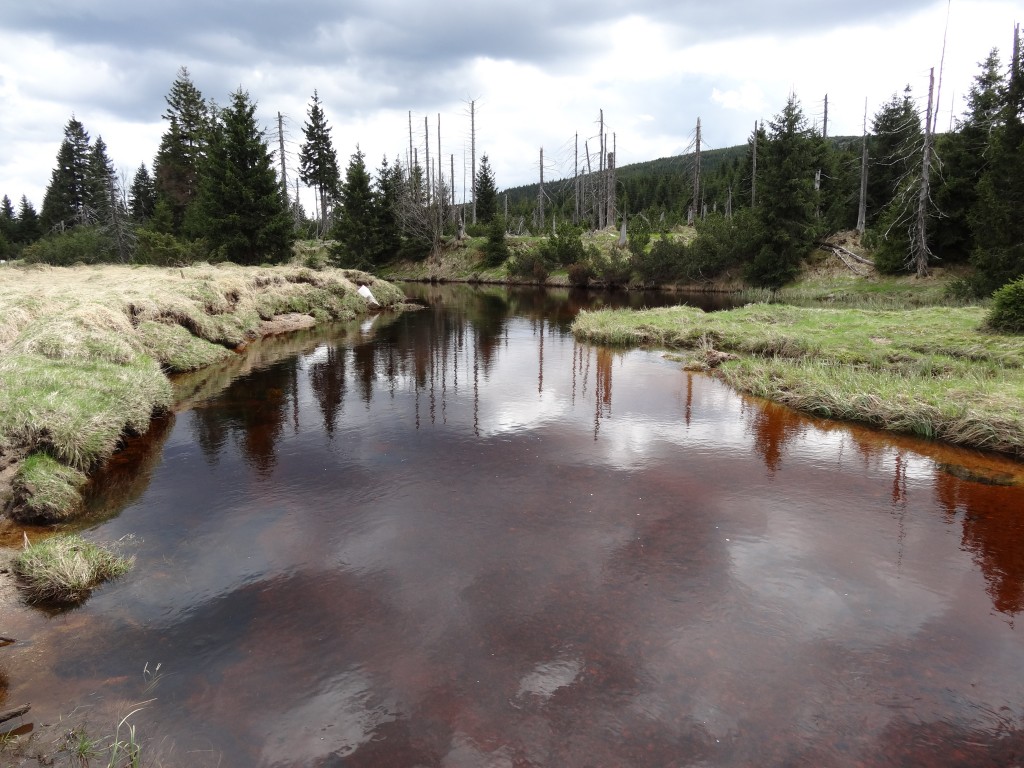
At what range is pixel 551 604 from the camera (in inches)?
233

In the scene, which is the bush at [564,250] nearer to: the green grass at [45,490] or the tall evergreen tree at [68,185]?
the green grass at [45,490]

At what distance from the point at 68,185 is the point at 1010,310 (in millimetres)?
82180

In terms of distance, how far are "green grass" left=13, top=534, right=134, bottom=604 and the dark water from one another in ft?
0.70

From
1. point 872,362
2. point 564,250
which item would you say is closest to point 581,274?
point 564,250

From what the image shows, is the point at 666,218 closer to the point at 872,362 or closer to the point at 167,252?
the point at 167,252

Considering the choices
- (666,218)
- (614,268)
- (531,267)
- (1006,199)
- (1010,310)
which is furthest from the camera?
(666,218)

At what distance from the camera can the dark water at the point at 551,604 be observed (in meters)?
4.41

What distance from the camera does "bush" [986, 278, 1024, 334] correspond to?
14.9 m

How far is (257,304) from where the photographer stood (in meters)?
25.2

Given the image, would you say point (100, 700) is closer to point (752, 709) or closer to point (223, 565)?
point (223, 565)

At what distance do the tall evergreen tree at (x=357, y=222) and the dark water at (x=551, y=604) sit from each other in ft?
148

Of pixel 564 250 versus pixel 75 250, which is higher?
pixel 564 250

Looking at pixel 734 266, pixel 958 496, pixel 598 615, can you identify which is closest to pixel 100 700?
pixel 598 615

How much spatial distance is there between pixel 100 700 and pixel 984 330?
20008 millimetres
